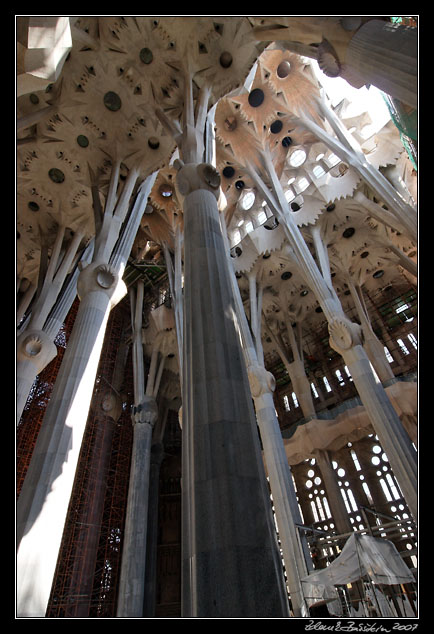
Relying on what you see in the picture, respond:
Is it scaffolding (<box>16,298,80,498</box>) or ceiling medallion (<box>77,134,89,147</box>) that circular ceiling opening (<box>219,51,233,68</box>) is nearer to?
ceiling medallion (<box>77,134,89,147</box>)

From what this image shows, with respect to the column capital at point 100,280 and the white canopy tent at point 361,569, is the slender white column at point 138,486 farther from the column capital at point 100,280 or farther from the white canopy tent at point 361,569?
the column capital at point 100,280

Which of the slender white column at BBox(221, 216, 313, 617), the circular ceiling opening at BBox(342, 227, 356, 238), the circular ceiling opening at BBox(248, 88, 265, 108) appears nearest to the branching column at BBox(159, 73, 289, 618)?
the slender white column at BBox(221, 216, 313, 617)

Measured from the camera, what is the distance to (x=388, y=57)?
4.00 metres

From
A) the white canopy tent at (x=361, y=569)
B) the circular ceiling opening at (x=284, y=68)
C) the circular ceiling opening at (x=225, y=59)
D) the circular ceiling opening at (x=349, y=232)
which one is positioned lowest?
the white canopy tent at (x=361, y=569)

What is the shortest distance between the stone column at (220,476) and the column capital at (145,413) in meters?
11.4

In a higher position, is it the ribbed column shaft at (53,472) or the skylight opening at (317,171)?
the skylight opening at (317,171)

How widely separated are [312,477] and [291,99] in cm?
1672

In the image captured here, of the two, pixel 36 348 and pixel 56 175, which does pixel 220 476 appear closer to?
pixel 36 348

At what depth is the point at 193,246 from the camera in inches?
198

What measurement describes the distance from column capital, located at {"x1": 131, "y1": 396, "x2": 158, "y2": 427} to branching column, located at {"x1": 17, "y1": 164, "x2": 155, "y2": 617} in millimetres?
8232

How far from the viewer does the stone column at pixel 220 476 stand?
8.21 feet

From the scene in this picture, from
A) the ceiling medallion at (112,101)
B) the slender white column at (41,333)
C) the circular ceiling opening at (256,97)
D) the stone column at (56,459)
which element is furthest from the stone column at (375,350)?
the ceiling medallion at (112,101)

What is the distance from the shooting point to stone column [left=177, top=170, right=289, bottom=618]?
2502 millimetres

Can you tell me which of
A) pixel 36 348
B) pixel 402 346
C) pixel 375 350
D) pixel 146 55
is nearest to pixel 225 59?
pixel 146 55
